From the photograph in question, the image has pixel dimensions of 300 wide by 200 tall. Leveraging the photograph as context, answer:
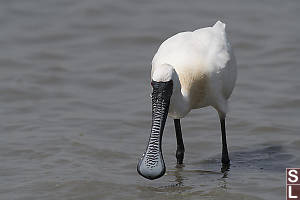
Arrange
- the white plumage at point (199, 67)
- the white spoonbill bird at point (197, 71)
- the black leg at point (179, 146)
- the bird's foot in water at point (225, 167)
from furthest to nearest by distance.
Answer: the black leg at point (179, 146) → the bird's foot in water at point (225, 167) → the white plumage at point (199, 67) → the white spoonbill bird at point (197, 71)

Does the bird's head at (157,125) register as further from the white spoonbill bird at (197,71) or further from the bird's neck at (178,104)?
the bird's neck at (178,104)

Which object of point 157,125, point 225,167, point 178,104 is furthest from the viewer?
point 225,167

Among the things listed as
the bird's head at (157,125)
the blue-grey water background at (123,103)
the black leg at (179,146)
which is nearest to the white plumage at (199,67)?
the bird's head at (157,125)

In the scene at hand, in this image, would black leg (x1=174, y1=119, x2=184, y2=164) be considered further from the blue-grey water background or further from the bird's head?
the bird's head

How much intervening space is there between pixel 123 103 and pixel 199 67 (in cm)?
370

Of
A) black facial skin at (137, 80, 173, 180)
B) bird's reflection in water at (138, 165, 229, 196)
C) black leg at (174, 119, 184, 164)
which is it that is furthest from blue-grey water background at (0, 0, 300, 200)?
black facial skin at (137, 80, 173, 180)

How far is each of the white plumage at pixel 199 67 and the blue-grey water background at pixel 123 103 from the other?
0.90 meters

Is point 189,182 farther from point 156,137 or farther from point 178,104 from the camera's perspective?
point 156,137

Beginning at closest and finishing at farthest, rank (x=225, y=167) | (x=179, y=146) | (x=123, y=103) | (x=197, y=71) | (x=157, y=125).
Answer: (x=157, y=125)
(x=197, y=71)
(x=225, y=167)
(x=179, y=146)
(x=123, y=103)

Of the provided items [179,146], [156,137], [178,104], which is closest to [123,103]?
[179,146]

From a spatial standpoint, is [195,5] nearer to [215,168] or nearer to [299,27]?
[299,27]

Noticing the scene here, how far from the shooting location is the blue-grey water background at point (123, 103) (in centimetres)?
1058

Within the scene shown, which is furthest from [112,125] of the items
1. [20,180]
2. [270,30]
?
A: [270,30]

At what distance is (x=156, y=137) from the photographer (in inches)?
378
